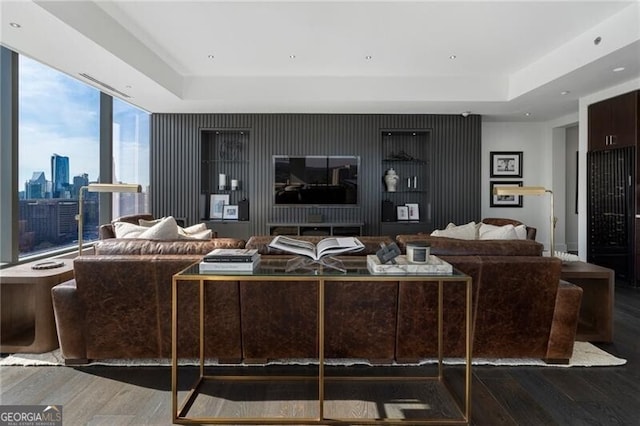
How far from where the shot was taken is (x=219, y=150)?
261 inches

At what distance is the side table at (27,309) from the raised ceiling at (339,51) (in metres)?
1.84

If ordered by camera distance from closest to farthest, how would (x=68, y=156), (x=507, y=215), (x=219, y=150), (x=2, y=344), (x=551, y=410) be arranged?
(x=551, y=410), (x=2, y=344), (x=68, y=156), (x=219, y=150), (x=507, y=215)

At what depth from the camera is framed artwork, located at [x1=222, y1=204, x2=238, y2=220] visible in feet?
21.3

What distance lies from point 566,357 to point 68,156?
5373mm

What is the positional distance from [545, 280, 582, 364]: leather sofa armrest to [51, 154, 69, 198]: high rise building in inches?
198

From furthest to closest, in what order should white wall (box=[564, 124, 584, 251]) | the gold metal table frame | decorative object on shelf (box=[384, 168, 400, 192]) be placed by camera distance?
white wall (box=[564, 124, 584, 251]), decorative object on shelf (box=[384, 168, 400, 192]), the gold metal table frame

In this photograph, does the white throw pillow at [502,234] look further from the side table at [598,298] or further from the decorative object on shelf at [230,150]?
the decorative object on shelf at [230,150]

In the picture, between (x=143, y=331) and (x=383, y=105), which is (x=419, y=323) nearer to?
(x=143, y=331)

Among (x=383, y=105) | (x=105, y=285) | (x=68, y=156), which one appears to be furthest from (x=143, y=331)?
(x=383, y=105)

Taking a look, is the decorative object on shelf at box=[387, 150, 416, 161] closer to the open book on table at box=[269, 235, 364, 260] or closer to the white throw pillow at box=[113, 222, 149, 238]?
the white throw pillow at box=[113, 222, 149, 238]

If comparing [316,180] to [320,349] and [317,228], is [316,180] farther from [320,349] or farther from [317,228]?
[320,349]

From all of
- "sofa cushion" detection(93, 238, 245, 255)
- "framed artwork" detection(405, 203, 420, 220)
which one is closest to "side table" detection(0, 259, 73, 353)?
"sofa cushion" detection(93, 238, 245, 255)

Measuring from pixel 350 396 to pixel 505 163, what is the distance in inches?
240

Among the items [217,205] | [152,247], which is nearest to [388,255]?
[152,247]
